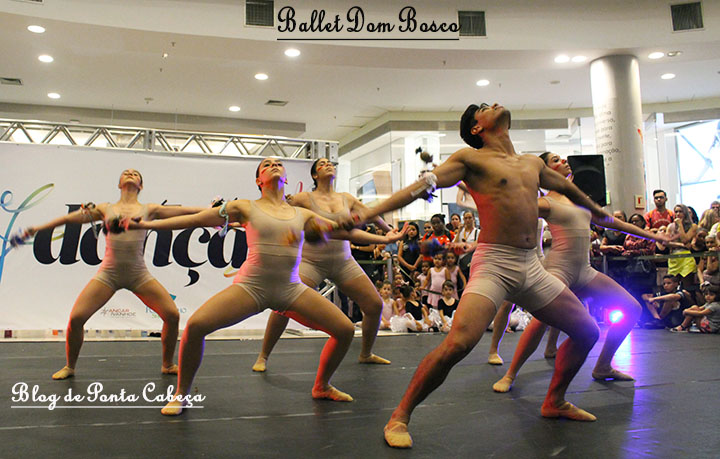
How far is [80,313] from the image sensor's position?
14.9ft

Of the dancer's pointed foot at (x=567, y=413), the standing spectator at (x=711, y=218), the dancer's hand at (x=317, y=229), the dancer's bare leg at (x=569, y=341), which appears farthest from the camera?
the standing spectator at (x=711, y=218)

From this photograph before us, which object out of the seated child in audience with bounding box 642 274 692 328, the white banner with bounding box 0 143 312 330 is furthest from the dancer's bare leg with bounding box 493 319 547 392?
the seated child in audience with bounding box 642 274 692 328

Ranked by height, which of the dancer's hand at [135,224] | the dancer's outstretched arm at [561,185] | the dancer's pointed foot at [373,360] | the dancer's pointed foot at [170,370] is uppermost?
the dancer's outstretched arm at [561,185]

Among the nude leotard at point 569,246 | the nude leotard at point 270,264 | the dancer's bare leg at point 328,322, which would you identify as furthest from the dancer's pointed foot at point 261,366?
the nude leotard at point 569,246

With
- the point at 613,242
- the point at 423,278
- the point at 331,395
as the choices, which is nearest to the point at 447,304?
the point at 423,278

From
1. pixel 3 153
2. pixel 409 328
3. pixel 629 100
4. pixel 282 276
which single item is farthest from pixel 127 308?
pixel 629 100

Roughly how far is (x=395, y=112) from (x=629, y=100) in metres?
6.59

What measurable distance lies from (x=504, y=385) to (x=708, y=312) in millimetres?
5192

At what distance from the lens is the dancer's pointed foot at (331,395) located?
12.5 ft

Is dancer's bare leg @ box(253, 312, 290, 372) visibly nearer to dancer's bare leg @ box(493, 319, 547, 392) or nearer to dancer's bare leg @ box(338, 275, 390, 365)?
dancer's bare leg @ box(338, 275, 390, 365)

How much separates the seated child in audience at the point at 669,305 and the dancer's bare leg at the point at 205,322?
7.23 m

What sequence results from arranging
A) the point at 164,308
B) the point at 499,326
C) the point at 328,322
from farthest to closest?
the point at 499,326 → the point at 164,308 → the point at 328,322

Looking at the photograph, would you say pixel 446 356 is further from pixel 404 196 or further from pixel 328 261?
pixel 328 261

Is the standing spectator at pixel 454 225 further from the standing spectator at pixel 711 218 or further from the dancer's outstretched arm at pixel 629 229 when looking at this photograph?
the dancer's outstretched arm at pixel 629 229
